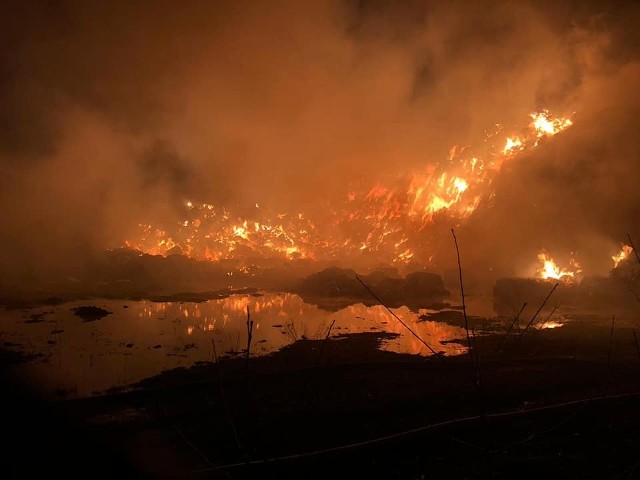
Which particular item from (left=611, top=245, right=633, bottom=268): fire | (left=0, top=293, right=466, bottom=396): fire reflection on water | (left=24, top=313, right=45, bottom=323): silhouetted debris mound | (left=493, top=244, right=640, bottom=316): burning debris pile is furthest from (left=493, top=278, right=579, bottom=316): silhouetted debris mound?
(left=24, top=313, right=45, bottom=323): silhouetted debris mound

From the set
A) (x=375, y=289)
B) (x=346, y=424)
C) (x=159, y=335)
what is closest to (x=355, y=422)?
(x=346, y=424)

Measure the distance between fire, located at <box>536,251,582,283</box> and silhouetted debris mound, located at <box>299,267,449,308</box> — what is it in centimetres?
1068

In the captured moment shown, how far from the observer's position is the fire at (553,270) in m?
35.8

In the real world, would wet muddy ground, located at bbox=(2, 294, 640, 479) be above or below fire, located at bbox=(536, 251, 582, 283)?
below

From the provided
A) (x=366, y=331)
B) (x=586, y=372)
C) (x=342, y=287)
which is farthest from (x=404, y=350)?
(x=342, y=287)

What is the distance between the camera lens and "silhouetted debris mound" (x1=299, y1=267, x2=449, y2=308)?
3506 centimetres

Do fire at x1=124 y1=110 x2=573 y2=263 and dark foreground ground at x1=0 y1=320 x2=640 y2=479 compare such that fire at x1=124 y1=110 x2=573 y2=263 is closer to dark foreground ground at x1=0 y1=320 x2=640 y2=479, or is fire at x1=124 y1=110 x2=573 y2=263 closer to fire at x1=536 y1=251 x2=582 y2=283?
fire at x1=536 y1=251 x2=582 y2=283

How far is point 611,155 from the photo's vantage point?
107ft

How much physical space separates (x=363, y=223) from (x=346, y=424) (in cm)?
5735

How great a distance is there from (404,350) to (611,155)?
1237 inches

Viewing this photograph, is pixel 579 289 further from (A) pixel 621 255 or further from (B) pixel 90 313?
(B) pixel 90 313

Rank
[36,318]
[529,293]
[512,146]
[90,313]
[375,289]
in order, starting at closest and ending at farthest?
[36,318]
[90,313]
[529,293]
[375,289]
[512,146]

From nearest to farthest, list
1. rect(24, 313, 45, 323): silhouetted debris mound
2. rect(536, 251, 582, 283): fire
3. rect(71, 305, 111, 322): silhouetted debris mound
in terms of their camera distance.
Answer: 1. rect(24, 313, 45, 323): silhouetted debris mound
2. rect(71, 305, 111, 322): silhouetted debris mound
3. rect(536, 251, 582, 283): fire

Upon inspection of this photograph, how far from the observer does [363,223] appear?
211 ft
